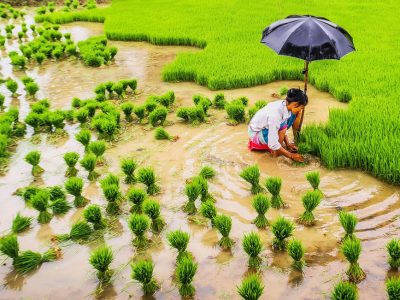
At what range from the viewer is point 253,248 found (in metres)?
3.25

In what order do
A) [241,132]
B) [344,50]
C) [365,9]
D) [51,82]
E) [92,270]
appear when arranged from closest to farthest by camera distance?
[92,270] → [344,50] → [241,132] → [51,82] → [365,9]

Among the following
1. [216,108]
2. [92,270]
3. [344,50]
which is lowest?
[92,270]

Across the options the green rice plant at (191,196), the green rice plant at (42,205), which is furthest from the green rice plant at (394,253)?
the green rice plant at (42,205)

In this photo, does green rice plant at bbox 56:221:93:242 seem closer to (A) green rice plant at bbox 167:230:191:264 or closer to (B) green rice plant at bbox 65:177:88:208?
(B) green rice plant at bbox 65:177:88:208

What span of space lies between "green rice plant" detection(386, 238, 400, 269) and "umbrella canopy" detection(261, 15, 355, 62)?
1.94m

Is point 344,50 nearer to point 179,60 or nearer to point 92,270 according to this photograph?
point 92,270

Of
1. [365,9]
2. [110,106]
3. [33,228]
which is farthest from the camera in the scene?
[365,9]

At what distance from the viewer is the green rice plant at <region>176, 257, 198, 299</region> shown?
9.86 feet

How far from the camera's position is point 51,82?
324 inches

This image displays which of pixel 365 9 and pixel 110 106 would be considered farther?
pixel 365 9

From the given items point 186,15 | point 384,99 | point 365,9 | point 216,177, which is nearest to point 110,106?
point 216,177

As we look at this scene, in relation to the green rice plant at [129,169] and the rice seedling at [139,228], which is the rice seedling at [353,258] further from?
the green rice plant at [129,169]

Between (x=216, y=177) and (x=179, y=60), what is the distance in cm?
432

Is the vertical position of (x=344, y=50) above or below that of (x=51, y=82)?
above
